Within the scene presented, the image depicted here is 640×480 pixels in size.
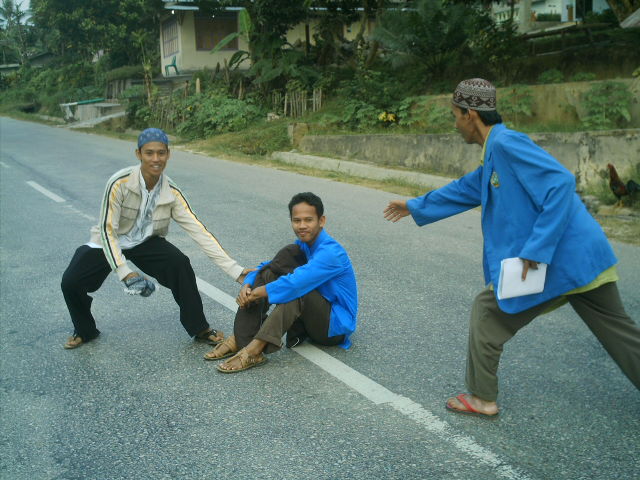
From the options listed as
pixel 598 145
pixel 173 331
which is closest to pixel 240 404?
pixel 173 331

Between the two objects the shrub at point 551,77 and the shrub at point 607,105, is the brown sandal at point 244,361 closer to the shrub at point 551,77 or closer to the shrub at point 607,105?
the shrub at point 607,105

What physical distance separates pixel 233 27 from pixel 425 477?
99.4ft

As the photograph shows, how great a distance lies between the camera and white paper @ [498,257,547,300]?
310 cm

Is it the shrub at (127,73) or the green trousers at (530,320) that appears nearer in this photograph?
the green trousers at (530,320)

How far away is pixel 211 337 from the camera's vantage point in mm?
4621

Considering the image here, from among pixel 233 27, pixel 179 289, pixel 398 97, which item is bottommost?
pixel 179 289

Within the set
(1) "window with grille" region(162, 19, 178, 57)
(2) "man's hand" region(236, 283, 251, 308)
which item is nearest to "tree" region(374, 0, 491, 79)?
(2) "man's hand" region(236, 283, 251, 308)

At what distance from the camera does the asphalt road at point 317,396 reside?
3.10 metres

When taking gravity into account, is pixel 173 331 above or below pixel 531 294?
below

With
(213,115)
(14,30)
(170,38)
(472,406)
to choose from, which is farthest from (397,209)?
(14,30)

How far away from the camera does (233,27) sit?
30953 millimetres

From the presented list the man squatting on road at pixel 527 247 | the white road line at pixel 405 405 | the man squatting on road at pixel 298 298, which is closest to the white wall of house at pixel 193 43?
the man squatting on road at pixel 298 298

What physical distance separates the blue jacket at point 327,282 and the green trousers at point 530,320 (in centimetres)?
103

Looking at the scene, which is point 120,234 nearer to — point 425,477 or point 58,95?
point 425,477
